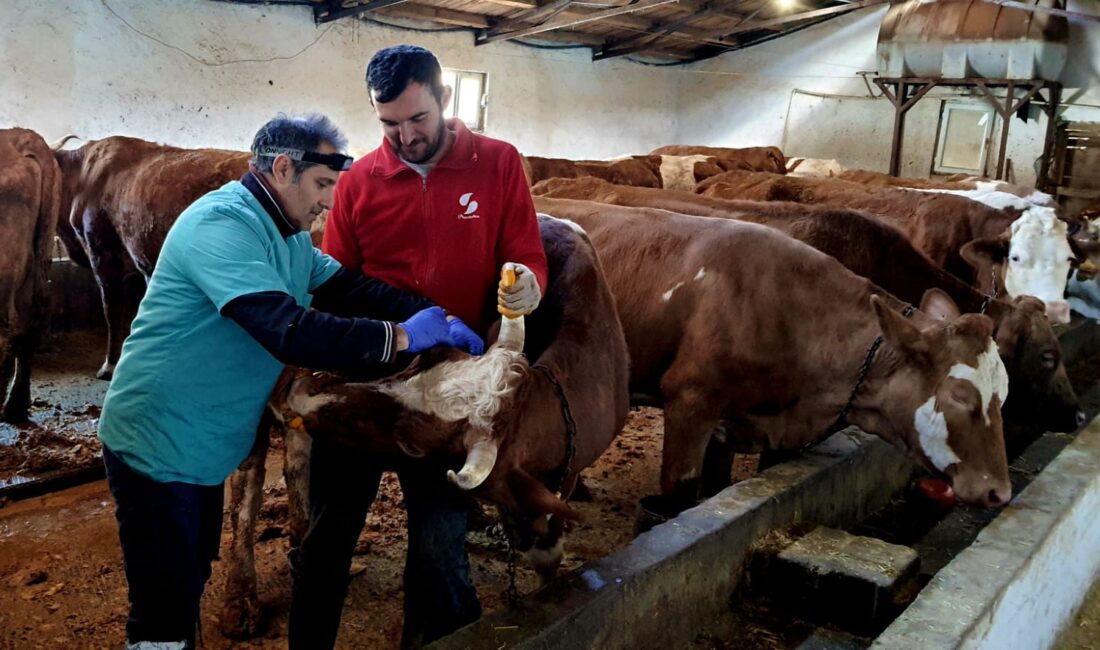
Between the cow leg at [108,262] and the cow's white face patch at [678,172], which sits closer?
the cow leg at [108,262]

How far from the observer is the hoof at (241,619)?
350 centimetres

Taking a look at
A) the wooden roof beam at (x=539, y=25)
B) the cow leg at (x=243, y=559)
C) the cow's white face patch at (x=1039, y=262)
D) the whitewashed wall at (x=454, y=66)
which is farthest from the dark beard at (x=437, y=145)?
the wooden roof beam at (x=539, y=25)

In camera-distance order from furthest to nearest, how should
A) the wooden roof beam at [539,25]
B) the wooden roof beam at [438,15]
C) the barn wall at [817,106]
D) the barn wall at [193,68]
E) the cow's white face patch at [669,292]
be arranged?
the barn wall at [817,106]
the wooden roof beam at [539,25]
the wooden roof beam at [438,15]
the barn wall at [193,68]
the cow's white face patch at [669,292]

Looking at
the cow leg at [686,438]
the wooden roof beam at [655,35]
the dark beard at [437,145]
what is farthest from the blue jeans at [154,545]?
the wooden roof beam at [655,35]

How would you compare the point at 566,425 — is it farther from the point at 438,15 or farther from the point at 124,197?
the point at 438,15

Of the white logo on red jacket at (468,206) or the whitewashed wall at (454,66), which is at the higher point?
the whitewashed wall at (454,66)

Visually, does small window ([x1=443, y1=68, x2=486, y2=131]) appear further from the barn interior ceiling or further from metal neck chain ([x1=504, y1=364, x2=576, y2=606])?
metal neck chain ([x1=504, y1=364, x2=576, y2=606])

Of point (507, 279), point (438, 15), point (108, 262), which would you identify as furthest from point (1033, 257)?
point (438, 15)

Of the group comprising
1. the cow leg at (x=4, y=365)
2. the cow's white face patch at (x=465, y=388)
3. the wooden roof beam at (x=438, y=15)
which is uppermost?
the wooden roof beam at (x=438, y=15)

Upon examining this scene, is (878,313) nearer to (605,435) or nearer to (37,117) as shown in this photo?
(605,435)

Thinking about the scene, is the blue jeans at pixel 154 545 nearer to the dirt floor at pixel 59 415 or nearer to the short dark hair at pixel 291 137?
the short dark hair at pixel 291 137

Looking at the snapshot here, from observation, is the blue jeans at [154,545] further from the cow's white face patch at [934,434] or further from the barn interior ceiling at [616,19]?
the barn interior ceiling at [616,19]

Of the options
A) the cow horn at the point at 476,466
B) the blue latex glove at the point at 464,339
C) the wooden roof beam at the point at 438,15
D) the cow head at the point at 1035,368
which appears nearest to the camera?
the cow horn at the point at 476,466

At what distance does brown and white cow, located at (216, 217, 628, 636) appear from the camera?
7.66 ft
